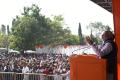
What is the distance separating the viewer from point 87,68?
386cm

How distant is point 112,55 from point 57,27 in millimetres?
29146

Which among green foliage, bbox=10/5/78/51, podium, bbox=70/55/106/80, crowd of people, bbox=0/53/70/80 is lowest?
crowd of people, bbox=0/53/70/80

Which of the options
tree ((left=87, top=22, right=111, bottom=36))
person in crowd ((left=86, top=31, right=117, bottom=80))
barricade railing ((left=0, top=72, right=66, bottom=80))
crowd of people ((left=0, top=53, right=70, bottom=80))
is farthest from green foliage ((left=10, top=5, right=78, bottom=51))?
person in crowd ((left=86, top=31, right=117, bottom=80))

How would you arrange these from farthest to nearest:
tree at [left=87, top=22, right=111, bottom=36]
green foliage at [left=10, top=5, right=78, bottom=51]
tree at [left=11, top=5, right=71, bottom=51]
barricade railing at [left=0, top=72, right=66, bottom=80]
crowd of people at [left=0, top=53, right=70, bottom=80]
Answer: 1. tree at [left=87, top=22, right=111, bottom=36]
2. tree at [left=11, top=5, right=71, bottom=51]
3. green foliage at [left=10, top=5, right=78, bottom=51]
4. crowd of people at [left=0, top=53, right=70, bottom=80]
5. barricade railing at [left=0, top=72, right=66, bottom=80]

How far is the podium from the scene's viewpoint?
379cm

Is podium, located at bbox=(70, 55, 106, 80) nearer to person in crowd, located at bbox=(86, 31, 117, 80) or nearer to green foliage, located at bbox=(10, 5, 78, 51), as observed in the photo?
person in crowd, located at bbox=(86, 31, 117, 80)

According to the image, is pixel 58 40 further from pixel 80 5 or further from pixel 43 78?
pixel 43 78

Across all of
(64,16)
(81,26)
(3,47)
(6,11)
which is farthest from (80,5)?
(3,47)

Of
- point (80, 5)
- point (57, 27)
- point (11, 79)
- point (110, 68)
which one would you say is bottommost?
point (11, 79)

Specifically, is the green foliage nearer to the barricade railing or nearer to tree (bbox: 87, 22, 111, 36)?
tree (bbox: 87, 22, 111, 36)

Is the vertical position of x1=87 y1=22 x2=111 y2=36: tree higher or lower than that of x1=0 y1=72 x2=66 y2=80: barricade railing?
higher

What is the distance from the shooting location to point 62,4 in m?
39.5

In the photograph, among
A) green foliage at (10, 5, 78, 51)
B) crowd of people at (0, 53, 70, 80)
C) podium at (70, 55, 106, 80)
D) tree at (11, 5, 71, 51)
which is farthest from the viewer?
tree at (11, 5, 71, 51)

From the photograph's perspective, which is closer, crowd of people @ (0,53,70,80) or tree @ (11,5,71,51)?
crowd of people @ (0,53,70,80)
